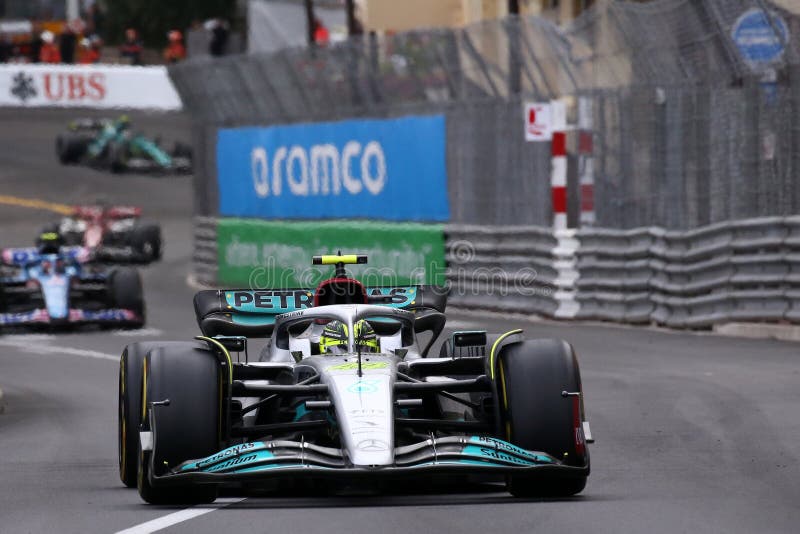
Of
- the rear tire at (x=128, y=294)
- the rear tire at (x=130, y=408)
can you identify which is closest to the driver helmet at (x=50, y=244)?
the rear tire at (x=128, y=294)

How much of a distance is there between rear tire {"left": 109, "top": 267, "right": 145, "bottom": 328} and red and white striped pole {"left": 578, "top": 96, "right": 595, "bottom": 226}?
4.92 metres

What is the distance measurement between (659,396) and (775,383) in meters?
1.08

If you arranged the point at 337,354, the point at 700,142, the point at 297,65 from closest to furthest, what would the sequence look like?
1. the point at 337,354
2. the point at 700,142
3. the point at 297,65

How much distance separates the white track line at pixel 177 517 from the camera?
8.16 m

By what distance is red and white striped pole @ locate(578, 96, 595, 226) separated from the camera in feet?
69.7

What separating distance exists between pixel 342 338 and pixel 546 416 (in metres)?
1.49

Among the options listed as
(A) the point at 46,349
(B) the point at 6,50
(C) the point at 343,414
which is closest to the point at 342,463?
(C) the point at 343,414

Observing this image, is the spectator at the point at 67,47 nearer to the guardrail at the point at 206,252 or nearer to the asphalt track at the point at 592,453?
the guardrail at the point at 206,252

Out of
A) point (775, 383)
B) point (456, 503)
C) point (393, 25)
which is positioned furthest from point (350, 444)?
point (393, 25)

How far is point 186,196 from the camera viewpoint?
1750 inches

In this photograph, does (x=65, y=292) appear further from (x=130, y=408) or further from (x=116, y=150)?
(x=116, y=150)

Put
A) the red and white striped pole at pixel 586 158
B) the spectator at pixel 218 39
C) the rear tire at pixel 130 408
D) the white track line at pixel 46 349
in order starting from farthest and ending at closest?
the spectator at pixel 218 39, the red and white striped pole at pixel 586 158, the white track line at pixel 46 349, the rear tire at pixel 130 408

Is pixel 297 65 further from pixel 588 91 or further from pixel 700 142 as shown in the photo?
pixel 700 142

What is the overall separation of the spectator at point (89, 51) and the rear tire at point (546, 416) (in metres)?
44.8
